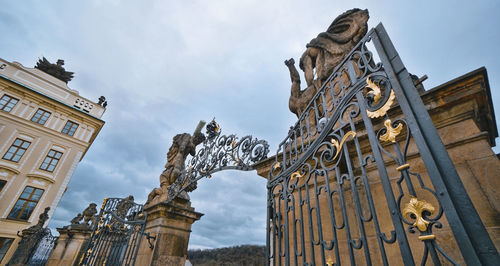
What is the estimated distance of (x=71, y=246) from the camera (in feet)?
30.8

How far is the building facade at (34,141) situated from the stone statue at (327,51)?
20.9m

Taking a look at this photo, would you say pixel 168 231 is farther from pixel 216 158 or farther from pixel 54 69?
pixel 54 69

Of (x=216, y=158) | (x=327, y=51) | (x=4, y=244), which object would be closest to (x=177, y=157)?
(x=216, y=158)

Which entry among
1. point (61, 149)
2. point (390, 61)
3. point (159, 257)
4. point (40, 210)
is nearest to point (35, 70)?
point (61, 149)

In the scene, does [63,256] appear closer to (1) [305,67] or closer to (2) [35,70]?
(1) [305,67]

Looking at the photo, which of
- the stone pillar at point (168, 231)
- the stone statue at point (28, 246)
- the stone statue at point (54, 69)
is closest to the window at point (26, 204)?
the stone statue at point (28, 246)

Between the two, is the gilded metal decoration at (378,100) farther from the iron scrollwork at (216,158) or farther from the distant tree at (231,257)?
the distant tree at (231,257)

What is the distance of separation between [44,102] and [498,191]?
27401 millimetres

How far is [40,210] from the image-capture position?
618 inches

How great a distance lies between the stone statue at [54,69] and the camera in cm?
2289

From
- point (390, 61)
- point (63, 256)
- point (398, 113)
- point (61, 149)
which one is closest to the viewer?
point (390, 61)

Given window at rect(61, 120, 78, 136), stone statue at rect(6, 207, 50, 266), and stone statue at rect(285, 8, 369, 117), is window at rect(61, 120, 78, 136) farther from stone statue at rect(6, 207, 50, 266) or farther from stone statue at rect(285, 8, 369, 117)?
stone statue at rect(285, 8, 369, 117)

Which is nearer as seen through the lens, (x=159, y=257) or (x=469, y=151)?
(x=469, y=151)

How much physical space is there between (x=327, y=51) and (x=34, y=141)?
79.0ft
